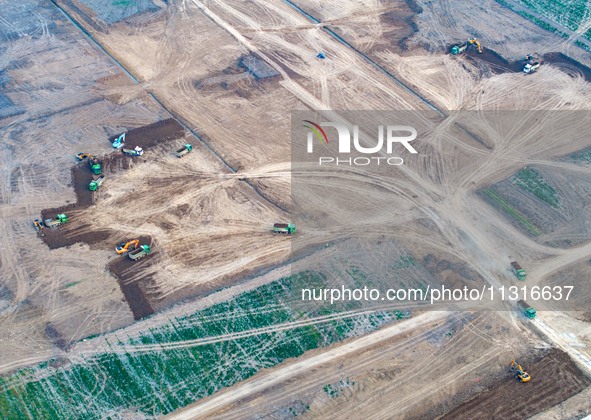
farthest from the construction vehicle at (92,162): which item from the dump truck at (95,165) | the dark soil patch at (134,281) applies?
the dark soil patch at (134,281)

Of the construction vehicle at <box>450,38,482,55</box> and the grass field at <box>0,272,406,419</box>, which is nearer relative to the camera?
the grass field at <box>0,272,406,419</box>

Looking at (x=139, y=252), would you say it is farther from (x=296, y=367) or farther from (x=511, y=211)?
(x=511, y=211)

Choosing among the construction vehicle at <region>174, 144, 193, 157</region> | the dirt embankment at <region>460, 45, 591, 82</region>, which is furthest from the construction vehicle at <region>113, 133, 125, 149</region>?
the dirt embankment at <region>460, 45, 591, 82</region>

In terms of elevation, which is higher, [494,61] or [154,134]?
[494,61]

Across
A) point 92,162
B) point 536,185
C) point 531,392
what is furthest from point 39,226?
point 536,185

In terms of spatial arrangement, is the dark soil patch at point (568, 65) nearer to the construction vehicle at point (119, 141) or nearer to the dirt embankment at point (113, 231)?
the dirt embankment at point (113, 231)

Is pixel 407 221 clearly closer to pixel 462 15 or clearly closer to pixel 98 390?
pixel 98 390

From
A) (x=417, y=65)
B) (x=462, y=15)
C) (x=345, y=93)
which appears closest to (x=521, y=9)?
(x=462, y=15)

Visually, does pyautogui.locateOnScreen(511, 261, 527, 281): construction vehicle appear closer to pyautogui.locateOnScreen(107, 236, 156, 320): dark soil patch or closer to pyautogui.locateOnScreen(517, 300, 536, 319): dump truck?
pyautogui.locateOnScreen(517, 300, 536, 319): dump truck
